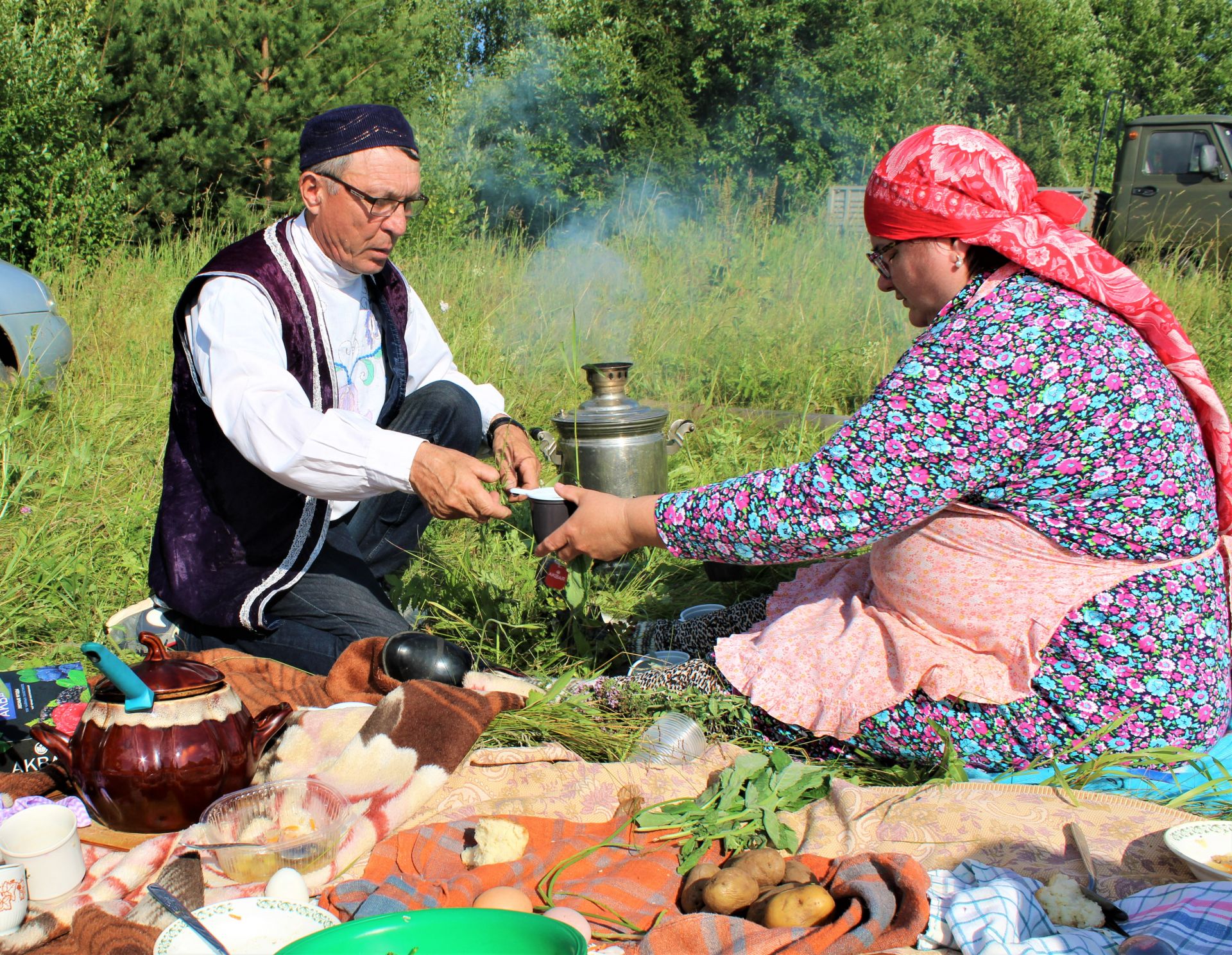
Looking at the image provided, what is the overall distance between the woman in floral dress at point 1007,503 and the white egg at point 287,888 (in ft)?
3.81

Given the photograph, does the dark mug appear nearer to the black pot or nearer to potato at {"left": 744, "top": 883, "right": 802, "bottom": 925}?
the black pot

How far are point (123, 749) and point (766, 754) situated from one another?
4.84 ft

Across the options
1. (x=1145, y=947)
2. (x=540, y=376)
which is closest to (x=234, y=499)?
(x=1145, y=947)

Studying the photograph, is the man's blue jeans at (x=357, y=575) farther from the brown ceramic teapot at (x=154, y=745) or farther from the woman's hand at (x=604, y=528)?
the brown ceramic teapot at (x=154, y=745)

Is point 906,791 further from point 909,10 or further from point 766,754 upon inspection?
point 909,10

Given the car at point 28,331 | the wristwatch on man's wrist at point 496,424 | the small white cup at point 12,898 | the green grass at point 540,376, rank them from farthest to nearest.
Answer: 1. the car at point 28,331
2. the green grass at point 540,376
3. the wristwatch on man's wrist at point 496,424
4. the small white cup at point 12,898

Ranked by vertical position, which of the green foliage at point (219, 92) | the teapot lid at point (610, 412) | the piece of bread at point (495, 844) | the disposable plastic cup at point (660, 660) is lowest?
the disposable plastic cup at point (660, 660)

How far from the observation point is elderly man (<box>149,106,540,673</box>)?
2.52 metres

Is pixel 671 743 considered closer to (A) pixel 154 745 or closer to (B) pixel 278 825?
(B) pixel 278 825

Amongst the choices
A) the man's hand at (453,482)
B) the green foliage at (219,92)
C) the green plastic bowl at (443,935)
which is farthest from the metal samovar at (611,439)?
the green foliage at (219,92)

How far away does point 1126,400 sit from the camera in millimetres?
2072

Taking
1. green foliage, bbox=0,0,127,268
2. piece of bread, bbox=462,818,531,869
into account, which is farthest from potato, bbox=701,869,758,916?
green foliage, bbox=0,0,127,268

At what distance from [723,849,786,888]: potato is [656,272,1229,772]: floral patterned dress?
57 cm

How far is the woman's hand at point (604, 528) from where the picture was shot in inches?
98.8
